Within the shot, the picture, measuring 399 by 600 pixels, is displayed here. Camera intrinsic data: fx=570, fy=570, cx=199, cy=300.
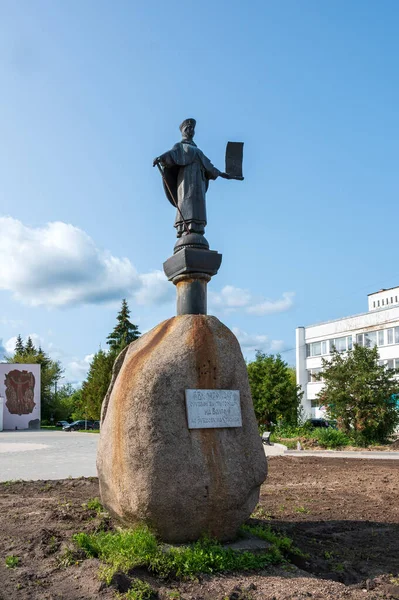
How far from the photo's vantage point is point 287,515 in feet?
25.6

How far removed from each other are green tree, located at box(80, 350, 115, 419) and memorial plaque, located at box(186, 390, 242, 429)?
34671 mm

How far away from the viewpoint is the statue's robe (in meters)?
6.95

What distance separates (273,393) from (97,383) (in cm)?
1856

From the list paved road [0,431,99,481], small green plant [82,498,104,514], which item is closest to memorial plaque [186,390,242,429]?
small green plant [82,498,104,514]

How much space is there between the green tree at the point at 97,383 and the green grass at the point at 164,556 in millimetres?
34898

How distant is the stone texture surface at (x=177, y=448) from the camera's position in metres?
5.46

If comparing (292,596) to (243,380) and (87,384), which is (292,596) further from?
(87,384)

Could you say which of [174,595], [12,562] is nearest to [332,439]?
[12,562]

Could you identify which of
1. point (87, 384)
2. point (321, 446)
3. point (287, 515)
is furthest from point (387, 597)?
point (87, 384)

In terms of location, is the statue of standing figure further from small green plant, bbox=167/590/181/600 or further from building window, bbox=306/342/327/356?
building window, bbox=306/342/327/356

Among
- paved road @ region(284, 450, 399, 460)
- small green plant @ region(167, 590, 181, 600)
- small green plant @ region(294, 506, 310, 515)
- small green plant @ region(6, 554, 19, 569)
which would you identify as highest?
small green plant @ region(6, 554, 19, 569)

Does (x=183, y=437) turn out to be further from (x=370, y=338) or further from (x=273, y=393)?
(x=370, y=338)

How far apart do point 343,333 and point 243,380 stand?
45834 mm

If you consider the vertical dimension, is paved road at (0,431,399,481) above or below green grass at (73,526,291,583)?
below
